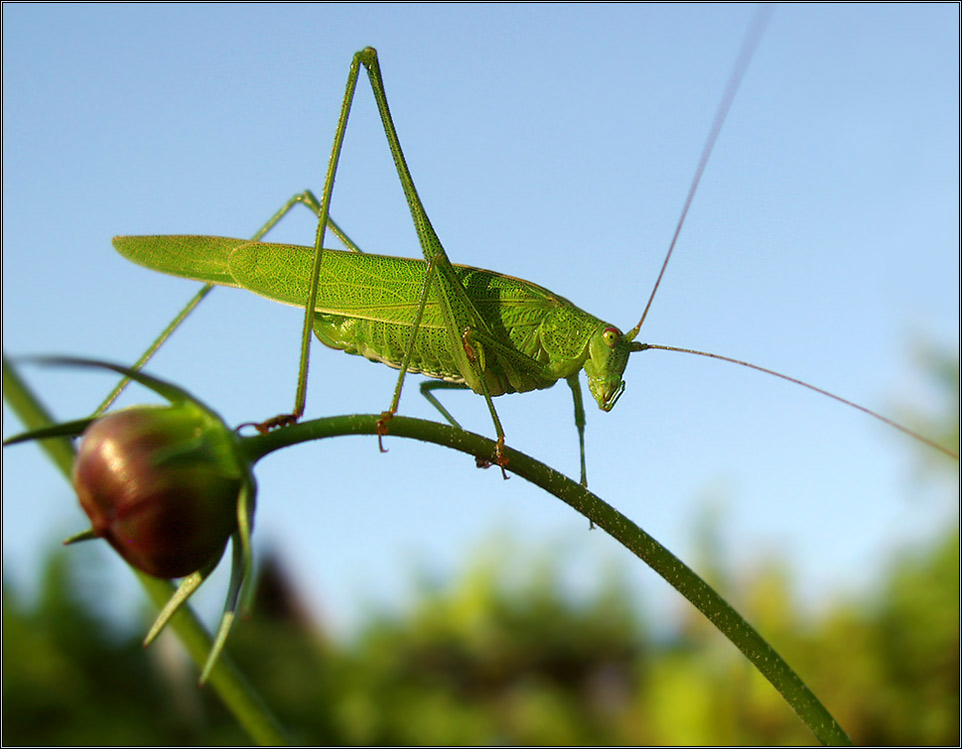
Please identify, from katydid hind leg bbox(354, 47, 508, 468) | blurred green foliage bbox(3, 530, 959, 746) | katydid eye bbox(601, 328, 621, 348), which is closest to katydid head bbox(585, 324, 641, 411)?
katydid eye bbox(601, 328, 621, 348)

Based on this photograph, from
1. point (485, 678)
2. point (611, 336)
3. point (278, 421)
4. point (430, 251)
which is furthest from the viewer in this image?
point (485, 678)

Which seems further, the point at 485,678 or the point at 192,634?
the point at 485,678

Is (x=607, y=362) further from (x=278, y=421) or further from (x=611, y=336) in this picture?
(x=278, y=421)

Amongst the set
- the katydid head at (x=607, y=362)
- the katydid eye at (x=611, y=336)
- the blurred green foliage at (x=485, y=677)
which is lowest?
the blurred green foliage at (x=485, y=677)

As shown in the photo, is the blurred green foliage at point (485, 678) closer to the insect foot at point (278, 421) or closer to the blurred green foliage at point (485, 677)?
the blurred green foliage at point (485, 677)

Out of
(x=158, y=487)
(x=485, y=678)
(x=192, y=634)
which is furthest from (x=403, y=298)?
(x=485, y=678)

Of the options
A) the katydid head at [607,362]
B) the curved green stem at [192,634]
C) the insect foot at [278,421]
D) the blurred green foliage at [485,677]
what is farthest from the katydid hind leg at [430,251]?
the blurred green foliage at [485,677]

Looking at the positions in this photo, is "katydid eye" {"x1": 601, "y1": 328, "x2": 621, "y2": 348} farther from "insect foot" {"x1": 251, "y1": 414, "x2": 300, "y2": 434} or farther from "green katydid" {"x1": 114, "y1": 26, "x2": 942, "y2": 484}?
"insect foot" {"x1": 251, "y1": 414, "x2": 300, "y2": 434}
